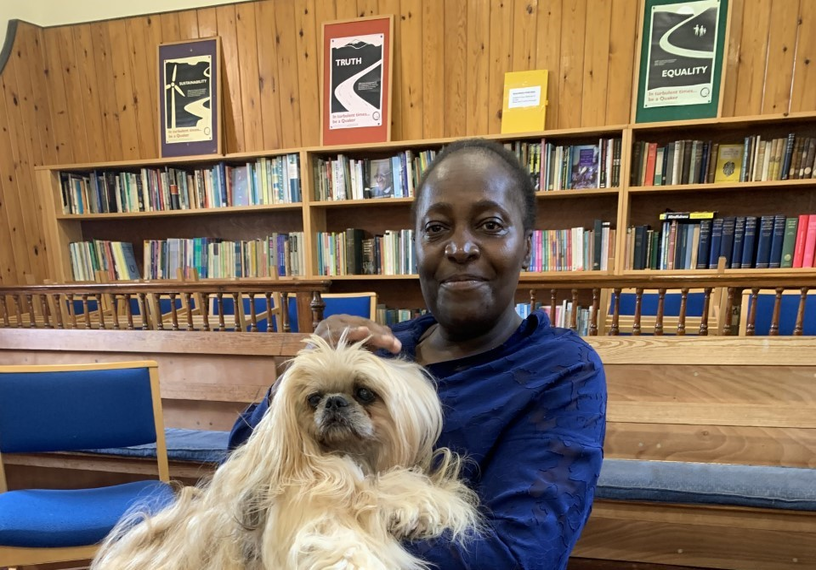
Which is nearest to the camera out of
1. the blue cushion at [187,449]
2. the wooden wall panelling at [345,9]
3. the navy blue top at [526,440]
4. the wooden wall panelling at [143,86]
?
the navy blue top at [526,440]

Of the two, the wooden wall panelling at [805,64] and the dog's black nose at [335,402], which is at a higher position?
the wooden wall panelling at [805,64]

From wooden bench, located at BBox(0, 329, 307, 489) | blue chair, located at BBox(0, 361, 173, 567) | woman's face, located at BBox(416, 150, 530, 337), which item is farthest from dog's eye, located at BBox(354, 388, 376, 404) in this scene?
wooden bench, located at BBox(0, 329, 307, 489)

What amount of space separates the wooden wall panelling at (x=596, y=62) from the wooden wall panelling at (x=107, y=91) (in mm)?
3483

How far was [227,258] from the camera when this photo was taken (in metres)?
3.44

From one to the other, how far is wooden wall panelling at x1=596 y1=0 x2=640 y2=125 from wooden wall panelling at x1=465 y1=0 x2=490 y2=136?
74 centimetres

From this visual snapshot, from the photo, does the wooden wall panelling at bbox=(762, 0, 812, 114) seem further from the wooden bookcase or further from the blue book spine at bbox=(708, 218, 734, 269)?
the blue book spine at bbox=(708, 218, 734, 269)

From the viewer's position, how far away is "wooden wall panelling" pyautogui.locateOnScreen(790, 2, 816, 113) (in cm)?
263

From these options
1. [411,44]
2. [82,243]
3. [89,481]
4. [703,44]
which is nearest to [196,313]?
[89,481]

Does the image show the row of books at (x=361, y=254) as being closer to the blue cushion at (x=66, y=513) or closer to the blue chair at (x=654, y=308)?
the blue chair at (x=654, y=308)

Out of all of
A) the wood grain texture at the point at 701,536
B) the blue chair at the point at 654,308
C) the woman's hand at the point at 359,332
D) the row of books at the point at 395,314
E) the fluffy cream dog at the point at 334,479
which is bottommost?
the wood grain texture at the point at 701,536

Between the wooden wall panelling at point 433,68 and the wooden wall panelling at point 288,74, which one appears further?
the wooden wall panelling at point 288,74

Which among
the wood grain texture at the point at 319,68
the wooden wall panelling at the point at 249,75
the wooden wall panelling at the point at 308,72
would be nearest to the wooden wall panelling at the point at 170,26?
the wood grain texture at the point at 319,68

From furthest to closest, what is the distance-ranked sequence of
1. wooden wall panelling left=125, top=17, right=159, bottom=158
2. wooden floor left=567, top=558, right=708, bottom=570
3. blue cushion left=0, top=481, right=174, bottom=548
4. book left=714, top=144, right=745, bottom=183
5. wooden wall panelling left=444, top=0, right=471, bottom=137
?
wooden wall panelling left=125, top=17, right=159, bottom=158, wooden wall panelling left=444, top=0, right=471, bottom=137, book left=714, top=144, right=745, bottom=183, wooden floor left=567, top=558, right=708, bottom=570, blue cushion left=0, top=481, right=174, bottom=548

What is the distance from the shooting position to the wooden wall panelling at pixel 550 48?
2906 mm
